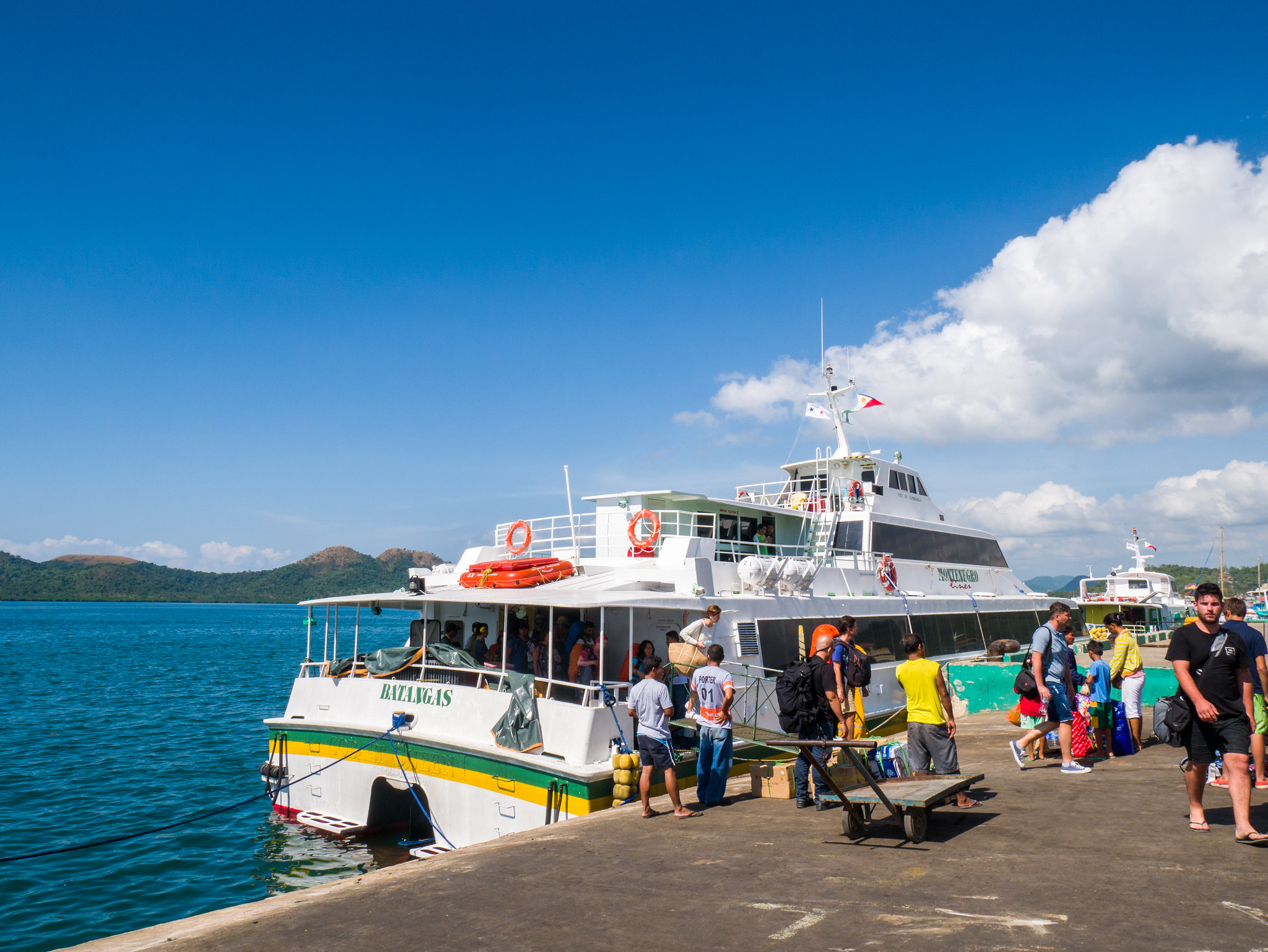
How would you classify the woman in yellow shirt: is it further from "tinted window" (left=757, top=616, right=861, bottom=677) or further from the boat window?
→ the boat window

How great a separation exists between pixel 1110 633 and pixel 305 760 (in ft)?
36.5

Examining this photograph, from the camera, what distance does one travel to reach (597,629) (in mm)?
12445

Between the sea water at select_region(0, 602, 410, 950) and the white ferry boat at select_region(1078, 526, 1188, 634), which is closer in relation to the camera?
the sea water at select_region(0, 602, 410, 950)

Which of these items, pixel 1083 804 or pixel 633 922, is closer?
pixel 633 922

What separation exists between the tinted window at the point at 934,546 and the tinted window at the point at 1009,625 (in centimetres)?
149

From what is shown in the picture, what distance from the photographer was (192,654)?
157 ft

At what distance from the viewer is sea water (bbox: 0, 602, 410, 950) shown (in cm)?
984

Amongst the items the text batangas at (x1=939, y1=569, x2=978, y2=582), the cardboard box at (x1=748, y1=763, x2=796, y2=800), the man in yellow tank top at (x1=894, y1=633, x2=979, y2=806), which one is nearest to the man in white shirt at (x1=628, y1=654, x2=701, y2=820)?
the cardboard box at (x1=748, y1=763, x2=796, y2=800)

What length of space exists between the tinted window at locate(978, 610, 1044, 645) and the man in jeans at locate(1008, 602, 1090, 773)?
1233 centimetres

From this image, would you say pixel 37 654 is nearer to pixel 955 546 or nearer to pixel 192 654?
pixel 192 654

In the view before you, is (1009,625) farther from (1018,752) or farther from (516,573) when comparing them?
(516,573)

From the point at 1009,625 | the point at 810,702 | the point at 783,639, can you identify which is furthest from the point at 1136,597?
the point at 810,702

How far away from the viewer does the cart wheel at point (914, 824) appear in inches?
234

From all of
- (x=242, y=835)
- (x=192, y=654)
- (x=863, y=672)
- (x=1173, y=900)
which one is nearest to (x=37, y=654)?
(x=192, y=654)
